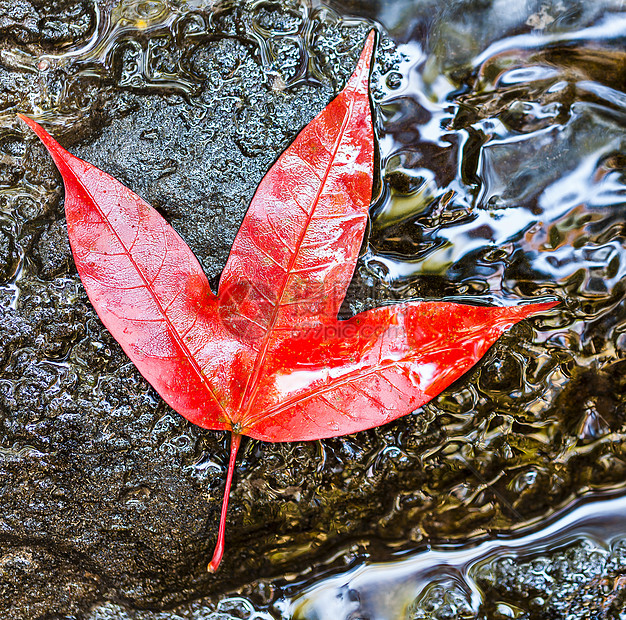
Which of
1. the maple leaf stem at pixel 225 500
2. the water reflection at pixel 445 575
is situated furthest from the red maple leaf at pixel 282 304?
the water reflection at pixel 445 575

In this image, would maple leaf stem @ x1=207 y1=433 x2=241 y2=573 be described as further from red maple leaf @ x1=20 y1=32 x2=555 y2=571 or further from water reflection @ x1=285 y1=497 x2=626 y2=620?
water reflection @ x1=285 y1=497 x2=626 y2=620

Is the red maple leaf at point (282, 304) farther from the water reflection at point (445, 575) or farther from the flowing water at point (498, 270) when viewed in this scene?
the water reflection at point (445, 575)

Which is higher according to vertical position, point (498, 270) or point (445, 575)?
point (498, 270)

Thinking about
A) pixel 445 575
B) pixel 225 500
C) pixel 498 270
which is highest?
pixel 498 270

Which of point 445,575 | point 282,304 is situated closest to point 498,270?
point 282,304

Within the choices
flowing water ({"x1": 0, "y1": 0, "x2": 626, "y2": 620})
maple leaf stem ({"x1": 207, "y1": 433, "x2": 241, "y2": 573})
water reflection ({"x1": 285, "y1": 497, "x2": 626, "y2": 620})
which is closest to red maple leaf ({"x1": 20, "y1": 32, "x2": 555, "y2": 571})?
maple leaf stem ({"x1": 207, "y1": 433, "x2": 241, "y2": 573})

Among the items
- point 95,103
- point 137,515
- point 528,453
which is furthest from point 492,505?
point 95,103

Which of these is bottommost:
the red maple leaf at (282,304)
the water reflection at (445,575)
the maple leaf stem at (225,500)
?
the water reflection at (445,575)

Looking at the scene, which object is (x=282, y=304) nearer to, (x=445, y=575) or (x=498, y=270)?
(x=498, y=270)
